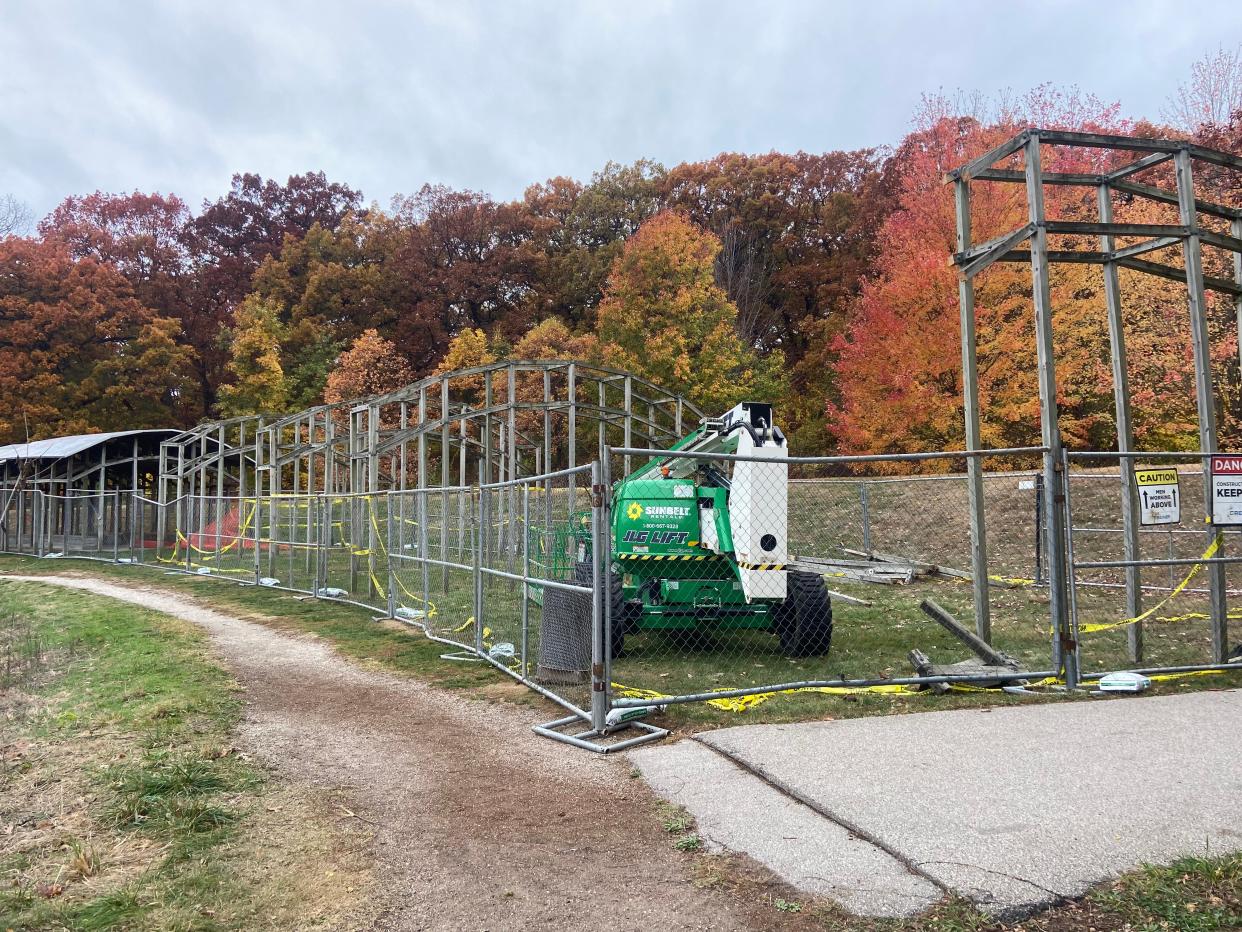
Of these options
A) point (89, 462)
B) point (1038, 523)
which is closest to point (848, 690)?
point (1038, 523)

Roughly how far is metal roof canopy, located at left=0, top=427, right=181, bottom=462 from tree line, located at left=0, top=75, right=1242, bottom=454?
769 cm

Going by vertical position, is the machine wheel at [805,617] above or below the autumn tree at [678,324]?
below

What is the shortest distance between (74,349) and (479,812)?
44.9m

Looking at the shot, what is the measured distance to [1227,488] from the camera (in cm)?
738

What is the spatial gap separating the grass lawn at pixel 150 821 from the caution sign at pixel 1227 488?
7.47 m

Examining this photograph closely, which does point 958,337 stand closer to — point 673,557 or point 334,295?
point 673,557

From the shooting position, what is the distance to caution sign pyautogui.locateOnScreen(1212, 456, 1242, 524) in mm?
7359

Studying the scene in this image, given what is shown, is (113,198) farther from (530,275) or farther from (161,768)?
(161,768)

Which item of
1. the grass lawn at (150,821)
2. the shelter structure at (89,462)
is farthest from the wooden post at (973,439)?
the shelter structure at (89,462)

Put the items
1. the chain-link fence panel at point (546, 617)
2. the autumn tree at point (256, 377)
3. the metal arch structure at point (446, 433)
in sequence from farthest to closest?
the autumn tree at point (256, 377) < the metal arch structure at point (446, 433) < the chain-link fence panel at point (546, 617)

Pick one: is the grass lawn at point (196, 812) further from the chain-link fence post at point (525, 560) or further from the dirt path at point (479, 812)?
the chain-link fence post at point (525, 560)

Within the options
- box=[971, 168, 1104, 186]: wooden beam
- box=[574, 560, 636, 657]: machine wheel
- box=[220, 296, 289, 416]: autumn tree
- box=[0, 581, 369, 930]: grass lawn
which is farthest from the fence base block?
box=[220, 296, 289, 416]: autumn tree

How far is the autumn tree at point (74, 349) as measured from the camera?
38.9 meters

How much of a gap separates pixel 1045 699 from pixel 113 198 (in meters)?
61.1
